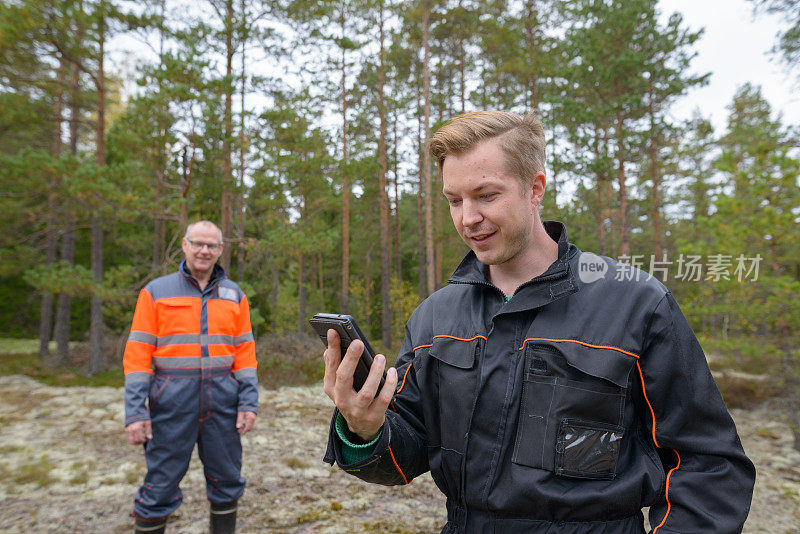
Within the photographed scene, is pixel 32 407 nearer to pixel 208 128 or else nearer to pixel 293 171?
pixel 208 128

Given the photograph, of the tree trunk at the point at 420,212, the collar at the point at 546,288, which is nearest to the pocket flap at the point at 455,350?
the collar at the point at 546,288

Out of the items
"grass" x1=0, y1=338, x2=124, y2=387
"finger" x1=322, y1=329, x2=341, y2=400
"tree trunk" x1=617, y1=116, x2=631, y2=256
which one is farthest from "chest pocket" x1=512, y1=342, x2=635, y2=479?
"grass" x1=0, y1=338, x2=124, y2=387

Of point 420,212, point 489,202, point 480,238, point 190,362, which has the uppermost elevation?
point 420,212

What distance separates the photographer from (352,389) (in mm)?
1359

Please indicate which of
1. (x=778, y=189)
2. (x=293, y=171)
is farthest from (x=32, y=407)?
(x=778, y=189)

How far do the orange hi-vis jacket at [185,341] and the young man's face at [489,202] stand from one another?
2.82 meters

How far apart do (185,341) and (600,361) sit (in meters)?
3.21

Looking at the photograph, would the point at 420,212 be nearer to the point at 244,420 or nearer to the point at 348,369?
the point at 244,420

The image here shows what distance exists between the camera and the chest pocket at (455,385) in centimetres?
153

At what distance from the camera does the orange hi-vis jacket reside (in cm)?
342

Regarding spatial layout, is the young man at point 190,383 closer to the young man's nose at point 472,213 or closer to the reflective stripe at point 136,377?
the reflective stripe at point 136,377

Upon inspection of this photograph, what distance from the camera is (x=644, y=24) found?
40.4 feet

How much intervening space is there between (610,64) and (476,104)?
5938 mm

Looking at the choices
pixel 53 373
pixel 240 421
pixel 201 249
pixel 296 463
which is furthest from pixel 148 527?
pixel 53 373
